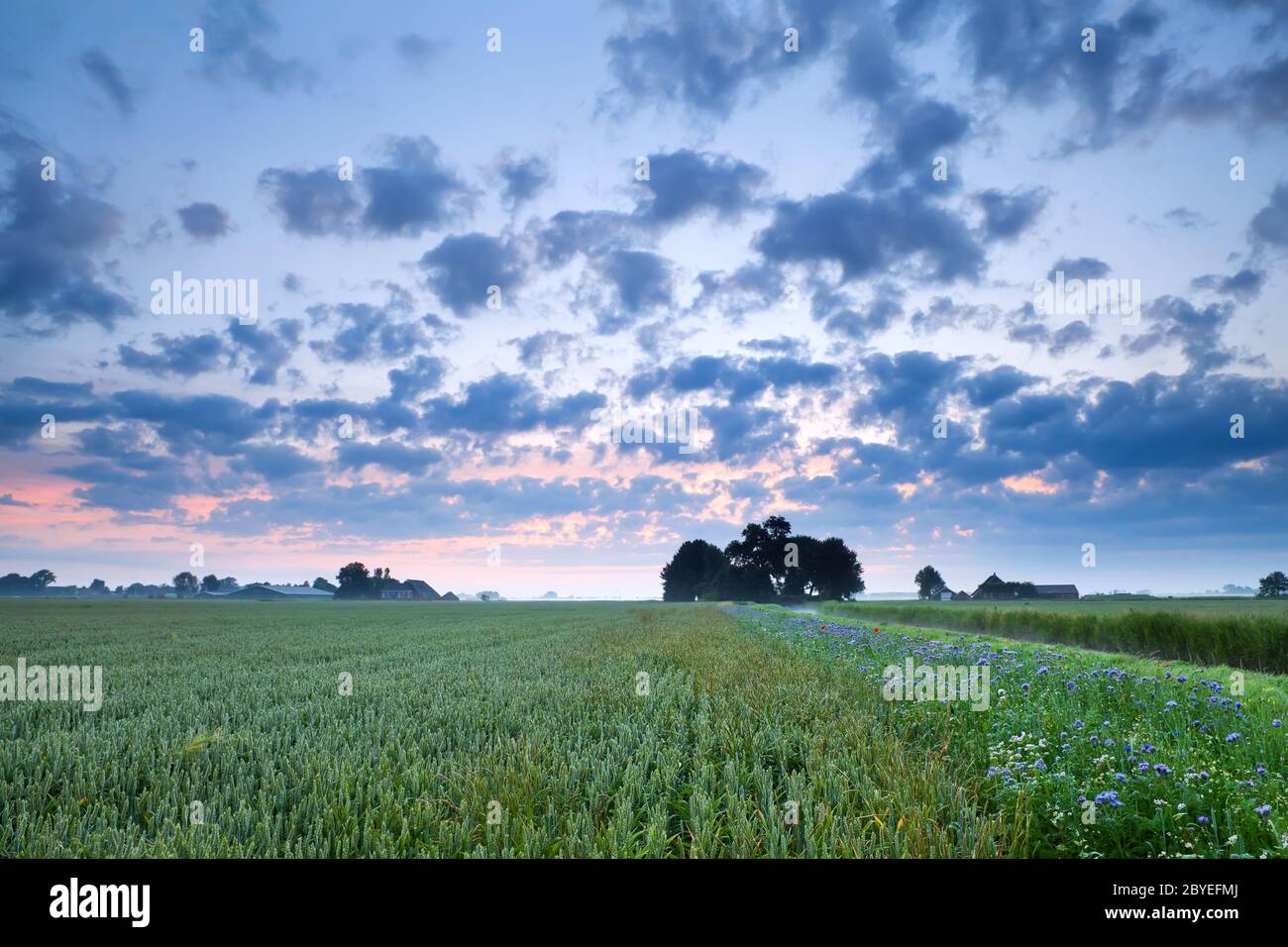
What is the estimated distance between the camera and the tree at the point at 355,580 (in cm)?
18025

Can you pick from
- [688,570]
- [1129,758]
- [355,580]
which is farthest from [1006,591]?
[355,580]

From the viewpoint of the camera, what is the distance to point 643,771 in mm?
5637

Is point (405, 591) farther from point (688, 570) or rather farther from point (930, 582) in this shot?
point (930, 582)

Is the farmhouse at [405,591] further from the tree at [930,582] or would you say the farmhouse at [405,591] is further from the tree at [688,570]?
the tree at [930,582]

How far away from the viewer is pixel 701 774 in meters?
5.53
